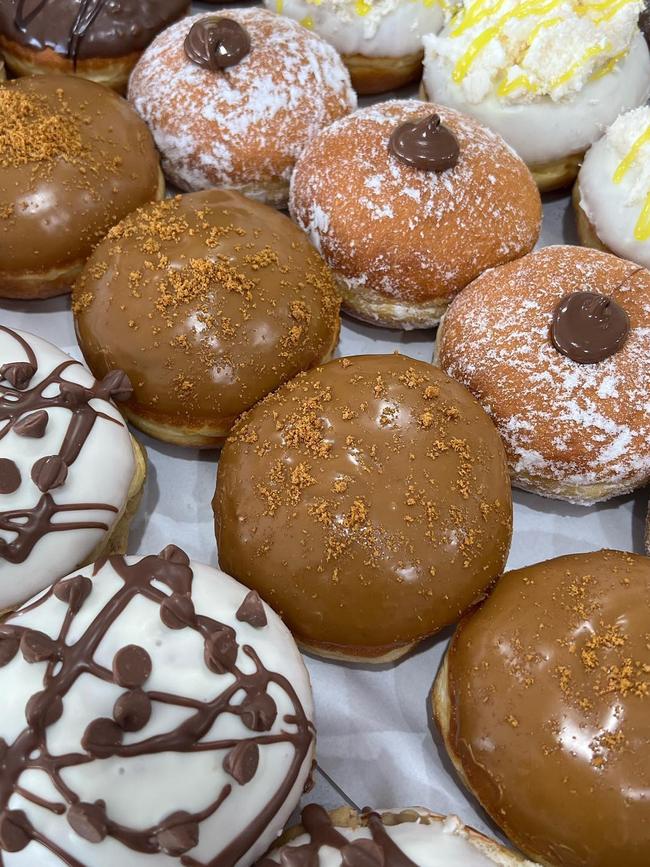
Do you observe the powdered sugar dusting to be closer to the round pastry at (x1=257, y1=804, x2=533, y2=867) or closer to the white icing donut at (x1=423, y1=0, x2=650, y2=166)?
the white icing donut at (x1=423, y1=0, x2=650, y2=166)

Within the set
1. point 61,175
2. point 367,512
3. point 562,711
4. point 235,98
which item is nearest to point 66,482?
point 367,512

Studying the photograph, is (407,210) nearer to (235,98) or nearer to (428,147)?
(428,147)

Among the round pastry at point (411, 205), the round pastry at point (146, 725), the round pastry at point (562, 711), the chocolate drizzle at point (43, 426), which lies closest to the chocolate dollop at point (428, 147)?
the round pastry at point (411, 205)

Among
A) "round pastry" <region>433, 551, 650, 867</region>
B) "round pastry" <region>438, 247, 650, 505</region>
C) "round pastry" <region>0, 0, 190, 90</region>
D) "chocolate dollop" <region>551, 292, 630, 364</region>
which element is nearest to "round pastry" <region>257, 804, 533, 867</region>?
"round pastry" <region>433, 551, 650, 867</region>

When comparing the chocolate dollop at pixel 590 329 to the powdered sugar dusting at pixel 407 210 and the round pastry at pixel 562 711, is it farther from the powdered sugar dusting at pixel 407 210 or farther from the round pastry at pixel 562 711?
the round pastry at pixel 562 711

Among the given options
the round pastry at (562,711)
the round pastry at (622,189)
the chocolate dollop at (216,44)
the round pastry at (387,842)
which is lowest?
the round pastry at (387,842)

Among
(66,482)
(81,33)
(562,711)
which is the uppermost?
(81,33)
